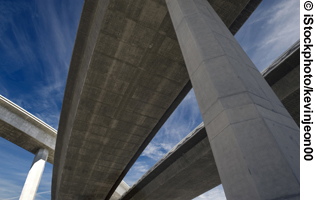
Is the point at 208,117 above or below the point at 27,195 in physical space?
below

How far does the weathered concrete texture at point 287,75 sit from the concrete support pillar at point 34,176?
30.7 metres

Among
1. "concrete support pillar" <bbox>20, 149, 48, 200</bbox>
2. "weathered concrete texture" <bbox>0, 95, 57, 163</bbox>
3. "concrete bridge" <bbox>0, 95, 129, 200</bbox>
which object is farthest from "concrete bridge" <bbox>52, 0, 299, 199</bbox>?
"weathered concrete texture" <bbox>0, 95, 57, 163</bbox>

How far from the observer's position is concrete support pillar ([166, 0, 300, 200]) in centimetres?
274

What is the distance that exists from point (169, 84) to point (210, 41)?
9.81 meters

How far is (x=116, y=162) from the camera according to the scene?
22609 millimetres

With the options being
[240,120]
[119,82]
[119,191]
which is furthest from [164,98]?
[119,191]

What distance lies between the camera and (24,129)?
28.4 m

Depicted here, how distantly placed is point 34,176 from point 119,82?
2389 centimetres

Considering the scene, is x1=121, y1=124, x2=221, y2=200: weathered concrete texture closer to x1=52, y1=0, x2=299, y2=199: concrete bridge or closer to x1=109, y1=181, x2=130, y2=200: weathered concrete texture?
x1=52, y1=0, x2=299, y2=199: concrete bridge

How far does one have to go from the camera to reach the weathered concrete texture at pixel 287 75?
9914mm

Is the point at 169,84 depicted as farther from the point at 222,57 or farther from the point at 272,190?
the point at 272,190

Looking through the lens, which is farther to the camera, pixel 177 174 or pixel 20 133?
pixel 20 133

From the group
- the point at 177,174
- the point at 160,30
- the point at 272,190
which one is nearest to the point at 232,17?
the point at 160,30

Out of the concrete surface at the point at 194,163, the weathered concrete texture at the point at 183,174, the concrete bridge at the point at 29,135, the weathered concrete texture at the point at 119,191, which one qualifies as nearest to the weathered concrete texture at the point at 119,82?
the weathered concrete texture at the point at 183,174
